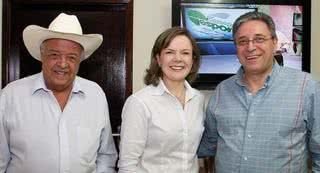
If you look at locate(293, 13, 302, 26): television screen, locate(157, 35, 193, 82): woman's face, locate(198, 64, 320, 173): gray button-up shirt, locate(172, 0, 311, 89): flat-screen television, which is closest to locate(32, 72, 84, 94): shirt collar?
locate(157, 35, 193, 82): woman's face

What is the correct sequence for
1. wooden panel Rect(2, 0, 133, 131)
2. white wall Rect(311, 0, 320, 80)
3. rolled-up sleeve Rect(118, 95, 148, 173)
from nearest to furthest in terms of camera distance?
rolled-up sleeve Rect(118, 95, 148, 173), wooden panel Rect(2, 0, 133, 131), white wall Rect(311, 0, 320, 80)

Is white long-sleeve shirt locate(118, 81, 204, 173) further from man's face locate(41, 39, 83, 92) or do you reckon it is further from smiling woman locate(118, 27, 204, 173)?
man's face locate(41, 39, 83, 92)

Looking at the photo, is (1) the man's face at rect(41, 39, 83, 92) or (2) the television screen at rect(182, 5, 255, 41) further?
(2) the television screen at rect(182, 5, 255, 41)

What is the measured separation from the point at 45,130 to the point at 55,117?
0.26ft

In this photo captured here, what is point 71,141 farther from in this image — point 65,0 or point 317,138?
point 65,0

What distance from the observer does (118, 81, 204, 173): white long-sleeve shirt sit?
1866mm

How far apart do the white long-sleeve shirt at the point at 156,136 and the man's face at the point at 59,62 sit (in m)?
0.34

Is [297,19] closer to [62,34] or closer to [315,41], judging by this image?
[315,41]

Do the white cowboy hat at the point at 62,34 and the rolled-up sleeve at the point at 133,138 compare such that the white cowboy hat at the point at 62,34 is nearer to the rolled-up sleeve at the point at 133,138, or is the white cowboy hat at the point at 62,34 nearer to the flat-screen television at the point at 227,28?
the rolled-up sleeve at the point at 133,138

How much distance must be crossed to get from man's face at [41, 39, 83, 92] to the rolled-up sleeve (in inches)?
14.6

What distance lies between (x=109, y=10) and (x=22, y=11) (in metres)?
0.78

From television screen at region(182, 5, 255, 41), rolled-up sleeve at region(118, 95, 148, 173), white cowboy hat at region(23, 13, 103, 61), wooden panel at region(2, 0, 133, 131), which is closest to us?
rolled-up sleeve at region(118, 95, 148, 173)

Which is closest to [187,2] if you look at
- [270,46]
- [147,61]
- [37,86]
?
[147,61]

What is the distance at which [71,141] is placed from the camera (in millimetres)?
1950
